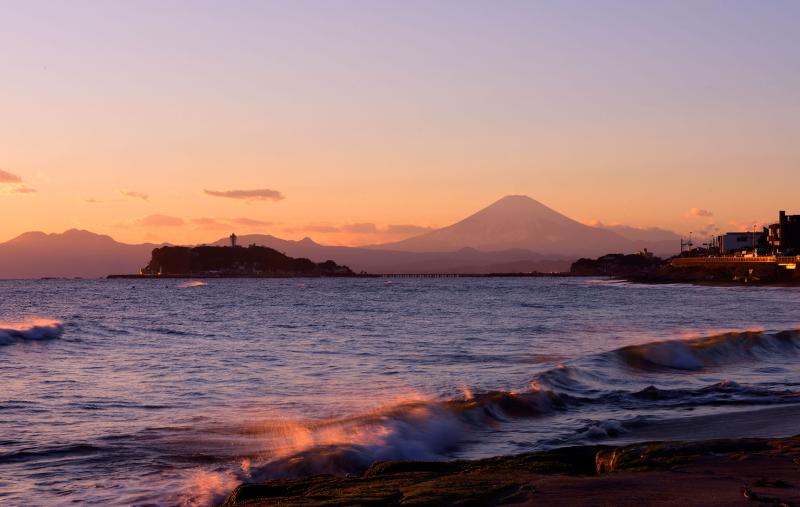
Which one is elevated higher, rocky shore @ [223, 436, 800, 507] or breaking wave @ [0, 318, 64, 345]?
rocky shore @ [223, 436, 800, 507]

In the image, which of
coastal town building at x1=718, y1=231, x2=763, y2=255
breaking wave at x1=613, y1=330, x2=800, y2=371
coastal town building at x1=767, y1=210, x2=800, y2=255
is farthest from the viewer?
coastal town building at x1=718, y1=231, x2=763, y2=255

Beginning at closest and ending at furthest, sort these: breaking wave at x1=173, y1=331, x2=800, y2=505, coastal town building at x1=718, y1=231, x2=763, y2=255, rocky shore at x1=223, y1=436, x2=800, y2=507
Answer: rocky shore at x1=223, y1=436, x2=800, y2=507 → breaking wave at x1=173, y1=331, x2=800, y2=505 → coastal town building at x1=718, y1=231, x2=763, y2=255

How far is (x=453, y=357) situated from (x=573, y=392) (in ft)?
25.8

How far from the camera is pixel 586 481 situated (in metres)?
8.62

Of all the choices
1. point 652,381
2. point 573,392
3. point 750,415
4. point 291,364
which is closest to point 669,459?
point 750,415

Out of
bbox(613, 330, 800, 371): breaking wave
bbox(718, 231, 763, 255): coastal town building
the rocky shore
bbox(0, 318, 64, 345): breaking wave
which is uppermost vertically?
bbox(718, 231, 763, 255): coastal town building

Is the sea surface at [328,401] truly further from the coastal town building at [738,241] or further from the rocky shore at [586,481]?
the coastal town building at [738,241]

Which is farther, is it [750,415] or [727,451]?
[750,415]

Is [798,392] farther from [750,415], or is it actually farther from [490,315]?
[490,315]

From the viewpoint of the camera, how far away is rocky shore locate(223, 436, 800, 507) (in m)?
7.88

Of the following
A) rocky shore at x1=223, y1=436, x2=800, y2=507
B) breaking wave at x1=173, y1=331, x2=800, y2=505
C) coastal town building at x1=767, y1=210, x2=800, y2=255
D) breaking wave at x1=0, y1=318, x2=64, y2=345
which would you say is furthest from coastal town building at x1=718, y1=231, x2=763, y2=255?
rocky shore at x1=223, y1=436, x2=800, y2=507

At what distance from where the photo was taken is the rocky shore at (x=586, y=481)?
7.88 m

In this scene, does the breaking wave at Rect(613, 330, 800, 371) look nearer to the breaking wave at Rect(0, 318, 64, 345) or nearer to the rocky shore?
the rocky shore

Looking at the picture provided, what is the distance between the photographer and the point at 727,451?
10227mm
